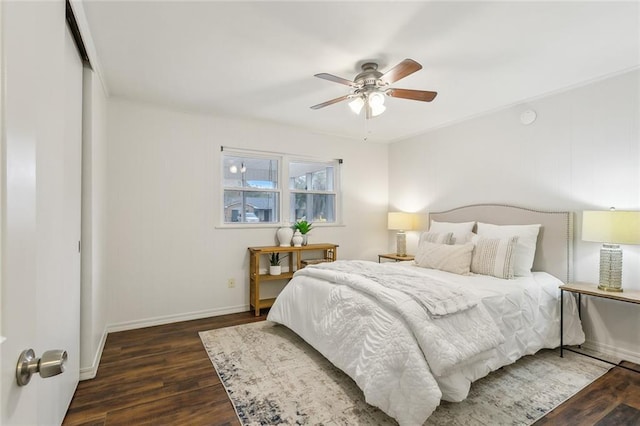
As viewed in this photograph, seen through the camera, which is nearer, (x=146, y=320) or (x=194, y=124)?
(x=146, y=320)

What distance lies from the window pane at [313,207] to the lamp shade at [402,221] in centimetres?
89

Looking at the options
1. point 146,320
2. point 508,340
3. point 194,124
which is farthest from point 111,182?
point 508,340

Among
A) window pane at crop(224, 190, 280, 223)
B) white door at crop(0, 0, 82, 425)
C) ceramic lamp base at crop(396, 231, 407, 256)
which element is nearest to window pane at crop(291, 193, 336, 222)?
window pane at crop(224, 190, 280, 223)

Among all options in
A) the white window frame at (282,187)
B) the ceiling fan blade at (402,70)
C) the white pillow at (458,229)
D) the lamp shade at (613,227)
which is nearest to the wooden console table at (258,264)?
the white window frame at (282,187)

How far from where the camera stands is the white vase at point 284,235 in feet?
13.5

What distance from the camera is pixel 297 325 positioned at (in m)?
2.86

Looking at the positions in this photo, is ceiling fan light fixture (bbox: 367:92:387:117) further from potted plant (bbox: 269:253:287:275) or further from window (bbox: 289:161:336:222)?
potted plant (bbox: 269:253:287:275)

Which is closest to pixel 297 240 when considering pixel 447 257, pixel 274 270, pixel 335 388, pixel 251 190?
pixel 274 270

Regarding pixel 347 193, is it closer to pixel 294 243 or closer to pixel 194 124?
pixel 294 243

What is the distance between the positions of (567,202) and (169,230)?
4.17m

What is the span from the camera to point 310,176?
15.4 feet

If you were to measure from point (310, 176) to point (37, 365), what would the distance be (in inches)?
165

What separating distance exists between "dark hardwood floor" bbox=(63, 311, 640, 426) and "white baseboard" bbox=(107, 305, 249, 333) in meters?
0.44

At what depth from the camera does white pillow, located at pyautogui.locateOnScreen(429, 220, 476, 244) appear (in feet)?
11.7
